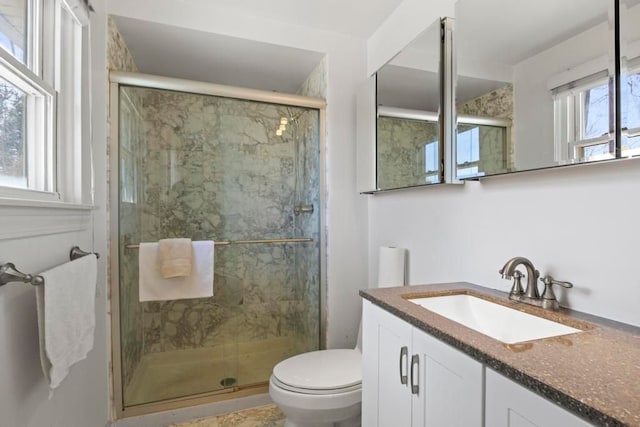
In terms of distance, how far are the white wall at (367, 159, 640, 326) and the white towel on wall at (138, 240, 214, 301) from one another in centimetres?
121

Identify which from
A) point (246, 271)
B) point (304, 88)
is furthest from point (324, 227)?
point (304, 88)

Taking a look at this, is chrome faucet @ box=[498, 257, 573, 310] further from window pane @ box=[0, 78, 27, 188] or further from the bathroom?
window pane @ box=[0, 78, 27, 188]

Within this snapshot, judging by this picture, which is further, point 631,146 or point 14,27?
point 14,27

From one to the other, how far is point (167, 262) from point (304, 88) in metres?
1.63

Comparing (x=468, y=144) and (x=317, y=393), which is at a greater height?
(x=468, y=144)

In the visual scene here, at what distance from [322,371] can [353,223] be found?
3.08ft

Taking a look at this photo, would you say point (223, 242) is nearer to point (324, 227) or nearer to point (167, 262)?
point (167, 262)

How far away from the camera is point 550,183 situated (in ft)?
3.34

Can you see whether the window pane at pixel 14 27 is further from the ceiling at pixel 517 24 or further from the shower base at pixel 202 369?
the shower base at pixel 202 369

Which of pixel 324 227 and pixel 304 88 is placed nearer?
pixel 324 227

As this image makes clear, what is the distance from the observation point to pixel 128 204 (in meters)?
1.83

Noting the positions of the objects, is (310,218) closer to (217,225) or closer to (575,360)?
(217,225)

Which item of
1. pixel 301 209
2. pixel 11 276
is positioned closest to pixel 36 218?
pixel 11 276

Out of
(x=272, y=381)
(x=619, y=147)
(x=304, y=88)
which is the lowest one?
(x=272, y=381)
